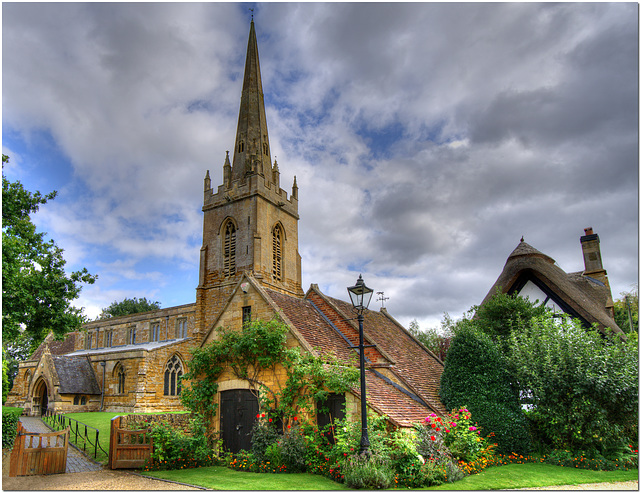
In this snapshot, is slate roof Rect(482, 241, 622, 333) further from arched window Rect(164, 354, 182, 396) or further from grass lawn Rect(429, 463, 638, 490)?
arched window Rect(164, 354, 182, 396)

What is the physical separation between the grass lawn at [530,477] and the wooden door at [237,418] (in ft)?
22.0

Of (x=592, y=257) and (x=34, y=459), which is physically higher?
(x=592, y=257)

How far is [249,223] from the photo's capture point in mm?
42219

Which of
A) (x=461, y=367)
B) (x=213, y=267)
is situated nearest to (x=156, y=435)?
(x=461, y=367)

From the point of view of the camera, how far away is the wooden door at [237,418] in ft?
51.1

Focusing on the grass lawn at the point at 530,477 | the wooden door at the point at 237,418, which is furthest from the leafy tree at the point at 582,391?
the wooden door at the point at 237,418

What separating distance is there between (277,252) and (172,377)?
14705 millimetres

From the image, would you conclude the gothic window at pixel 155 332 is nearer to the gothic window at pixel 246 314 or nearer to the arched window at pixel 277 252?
the arched window at pixel 277 252

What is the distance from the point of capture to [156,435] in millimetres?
14359

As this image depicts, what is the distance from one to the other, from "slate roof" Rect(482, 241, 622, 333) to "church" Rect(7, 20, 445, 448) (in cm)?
577

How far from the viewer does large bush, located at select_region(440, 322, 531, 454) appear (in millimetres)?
15023

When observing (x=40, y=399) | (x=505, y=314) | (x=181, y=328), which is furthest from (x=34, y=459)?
(x=181, y=328)

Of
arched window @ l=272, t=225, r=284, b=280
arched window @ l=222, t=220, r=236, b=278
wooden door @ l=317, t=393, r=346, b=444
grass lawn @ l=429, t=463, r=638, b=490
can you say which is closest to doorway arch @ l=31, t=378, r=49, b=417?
arched window @ l=222, t=220, r=236, b=278

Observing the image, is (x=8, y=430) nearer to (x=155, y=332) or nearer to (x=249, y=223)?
(x=249, y=223)
